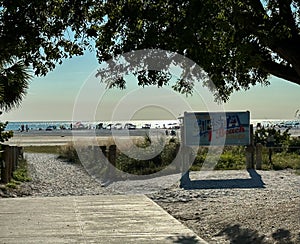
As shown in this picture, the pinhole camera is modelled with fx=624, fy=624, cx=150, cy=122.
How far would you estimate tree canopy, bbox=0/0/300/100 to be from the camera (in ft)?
29.7

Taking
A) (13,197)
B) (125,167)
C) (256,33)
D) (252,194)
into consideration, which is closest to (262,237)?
(256,33)

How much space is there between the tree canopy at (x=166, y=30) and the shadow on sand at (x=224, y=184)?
6824 millimetres

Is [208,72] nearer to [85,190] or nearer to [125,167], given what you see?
[85,190]

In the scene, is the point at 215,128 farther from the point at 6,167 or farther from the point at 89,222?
the point at 89,222

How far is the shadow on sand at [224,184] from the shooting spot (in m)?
17.0

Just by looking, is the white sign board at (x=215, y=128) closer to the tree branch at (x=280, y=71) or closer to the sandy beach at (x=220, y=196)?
the sandy beach at (x=220, y=196)

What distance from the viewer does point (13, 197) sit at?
1521 centimetres

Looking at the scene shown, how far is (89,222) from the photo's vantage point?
10953 millimetres

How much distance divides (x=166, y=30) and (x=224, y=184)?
357 inches

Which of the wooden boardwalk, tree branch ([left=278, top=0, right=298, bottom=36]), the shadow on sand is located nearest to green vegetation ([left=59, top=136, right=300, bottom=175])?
the shadow on sand

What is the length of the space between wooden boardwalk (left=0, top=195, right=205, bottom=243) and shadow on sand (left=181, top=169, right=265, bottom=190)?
3.16 m

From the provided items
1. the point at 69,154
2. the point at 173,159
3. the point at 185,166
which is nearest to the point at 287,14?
the point at 185,166

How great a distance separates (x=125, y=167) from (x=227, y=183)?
4743 mm

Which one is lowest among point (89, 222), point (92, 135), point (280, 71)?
point (89, 222)
